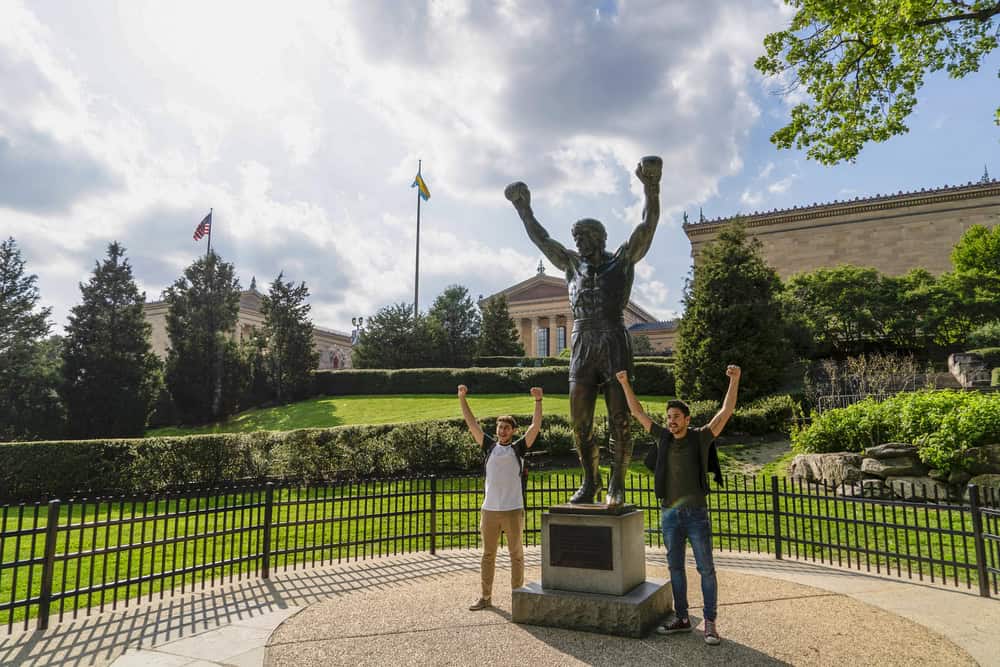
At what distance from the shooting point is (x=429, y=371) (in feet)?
108

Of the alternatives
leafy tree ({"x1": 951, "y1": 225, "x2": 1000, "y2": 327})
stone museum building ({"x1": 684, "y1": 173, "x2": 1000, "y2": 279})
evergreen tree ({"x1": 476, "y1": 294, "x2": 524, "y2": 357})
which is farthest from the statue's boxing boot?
stone museum building ({"x1": 684, "y1": 173, "x2": 1000, "y2": 279})

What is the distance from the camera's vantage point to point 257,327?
59000mm

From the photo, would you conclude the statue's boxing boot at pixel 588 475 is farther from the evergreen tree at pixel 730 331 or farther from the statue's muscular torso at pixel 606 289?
the evergreen tree at pixel 730 331

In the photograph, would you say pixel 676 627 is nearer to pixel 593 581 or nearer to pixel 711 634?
pixel 711 634

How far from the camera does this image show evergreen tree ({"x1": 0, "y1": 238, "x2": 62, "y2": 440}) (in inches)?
965

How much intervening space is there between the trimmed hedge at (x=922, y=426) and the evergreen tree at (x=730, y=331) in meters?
7.55

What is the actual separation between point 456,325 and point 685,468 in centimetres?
3912

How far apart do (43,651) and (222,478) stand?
447 inches

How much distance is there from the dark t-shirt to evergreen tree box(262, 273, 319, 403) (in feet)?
102

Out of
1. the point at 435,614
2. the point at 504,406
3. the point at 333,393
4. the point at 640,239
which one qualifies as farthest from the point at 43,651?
the point at 333,393

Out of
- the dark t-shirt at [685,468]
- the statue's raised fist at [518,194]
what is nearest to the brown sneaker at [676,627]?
the dark t-shirt at [685,468]

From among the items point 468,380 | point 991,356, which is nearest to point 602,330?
point 991,356

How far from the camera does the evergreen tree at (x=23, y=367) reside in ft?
80.4

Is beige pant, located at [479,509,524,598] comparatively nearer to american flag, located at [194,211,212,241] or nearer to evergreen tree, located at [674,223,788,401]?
evergreen tree, located at [674,223,788,401]
